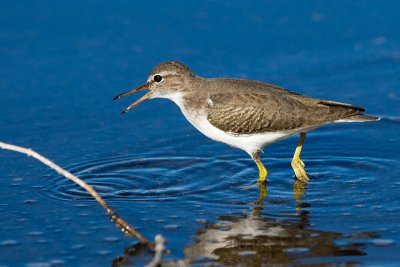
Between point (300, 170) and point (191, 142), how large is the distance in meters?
1.80

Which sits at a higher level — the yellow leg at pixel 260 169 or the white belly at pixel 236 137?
the white belly at pixel 236 137

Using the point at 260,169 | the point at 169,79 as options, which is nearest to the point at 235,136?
the point at 260,169

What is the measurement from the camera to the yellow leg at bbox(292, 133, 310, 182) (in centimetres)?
1066

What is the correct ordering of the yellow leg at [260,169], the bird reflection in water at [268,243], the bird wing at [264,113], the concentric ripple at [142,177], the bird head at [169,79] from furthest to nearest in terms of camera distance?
the bird head at [169,79], the yellow leg at [260,169], the bird wing at [264,113], the concentric ripple at [142,177], the bird reflection in water at [268,243]

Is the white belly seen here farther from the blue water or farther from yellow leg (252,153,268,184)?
the blue water

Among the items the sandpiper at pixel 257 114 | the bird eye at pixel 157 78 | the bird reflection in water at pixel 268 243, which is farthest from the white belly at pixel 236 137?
the bird reflection in water at pixel 268 243

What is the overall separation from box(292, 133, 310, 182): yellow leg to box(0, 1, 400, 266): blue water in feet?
0.43

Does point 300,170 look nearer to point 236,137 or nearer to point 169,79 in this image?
point 236,137

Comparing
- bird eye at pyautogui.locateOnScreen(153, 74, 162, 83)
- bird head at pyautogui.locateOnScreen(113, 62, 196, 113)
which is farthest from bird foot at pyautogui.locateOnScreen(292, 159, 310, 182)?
bird eye at pyautogui.locateOnScreen(153, 74, 162, 83)

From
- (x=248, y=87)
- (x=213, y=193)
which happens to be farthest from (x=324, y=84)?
(x=213, y=193)

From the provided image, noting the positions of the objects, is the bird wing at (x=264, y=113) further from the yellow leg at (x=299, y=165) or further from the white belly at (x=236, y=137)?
the yellow leg at (x=299, y=165)

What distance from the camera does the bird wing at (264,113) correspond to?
1057 cm

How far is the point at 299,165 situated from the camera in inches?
426

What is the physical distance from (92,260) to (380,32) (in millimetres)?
7389
